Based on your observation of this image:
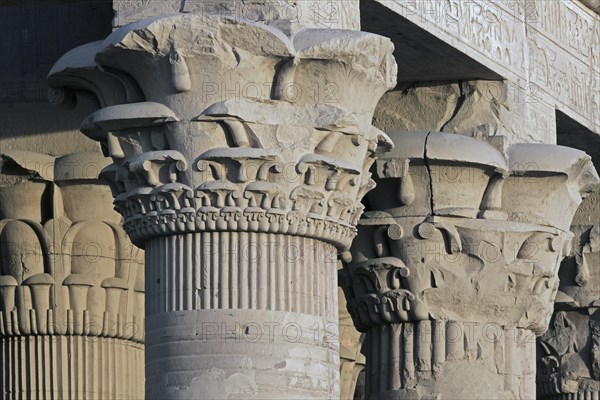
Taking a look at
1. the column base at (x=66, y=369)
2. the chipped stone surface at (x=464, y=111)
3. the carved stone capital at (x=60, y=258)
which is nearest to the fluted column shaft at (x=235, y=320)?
the chipped stone surface at (x=464, y=111)

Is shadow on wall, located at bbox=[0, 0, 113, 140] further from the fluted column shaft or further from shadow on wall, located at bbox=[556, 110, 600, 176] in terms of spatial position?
the fluted column shaft

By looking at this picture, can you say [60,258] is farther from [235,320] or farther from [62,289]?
[235,320]

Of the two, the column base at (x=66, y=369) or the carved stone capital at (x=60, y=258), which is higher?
the carved stone capital at (x=60, y=258)

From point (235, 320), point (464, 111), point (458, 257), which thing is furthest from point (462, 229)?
point (235, 320)

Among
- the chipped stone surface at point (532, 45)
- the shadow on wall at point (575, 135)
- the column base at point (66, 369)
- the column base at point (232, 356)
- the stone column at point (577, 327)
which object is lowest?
the column base at point (232, 356)

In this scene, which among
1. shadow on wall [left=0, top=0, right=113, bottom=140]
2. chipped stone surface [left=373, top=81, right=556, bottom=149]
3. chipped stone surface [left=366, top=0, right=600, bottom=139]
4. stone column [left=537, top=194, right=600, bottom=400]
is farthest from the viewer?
stone column [left=537, top=194, right=600, bottom=400]

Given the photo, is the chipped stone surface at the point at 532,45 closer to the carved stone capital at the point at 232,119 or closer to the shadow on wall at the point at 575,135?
the shadow on wall at the point at 575,135

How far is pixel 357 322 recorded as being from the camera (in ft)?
66.8

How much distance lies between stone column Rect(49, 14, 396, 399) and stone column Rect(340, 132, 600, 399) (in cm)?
374

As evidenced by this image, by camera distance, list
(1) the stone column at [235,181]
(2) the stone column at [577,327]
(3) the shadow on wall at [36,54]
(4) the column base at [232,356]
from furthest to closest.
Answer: (2) the stone column at [577,327] < (3) the shadow on wall at [36,54] < (1) the stone column at [235,181] < (4) the column base at [232,356]

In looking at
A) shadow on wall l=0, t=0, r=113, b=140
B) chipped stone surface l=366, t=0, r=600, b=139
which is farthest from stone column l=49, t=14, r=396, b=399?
shadow on wall l=0, t=0, r=113, b=140

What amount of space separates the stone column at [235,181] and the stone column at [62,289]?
244 inches

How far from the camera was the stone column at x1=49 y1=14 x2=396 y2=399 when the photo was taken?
15258 millimetres

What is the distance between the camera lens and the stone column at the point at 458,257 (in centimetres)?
1953
